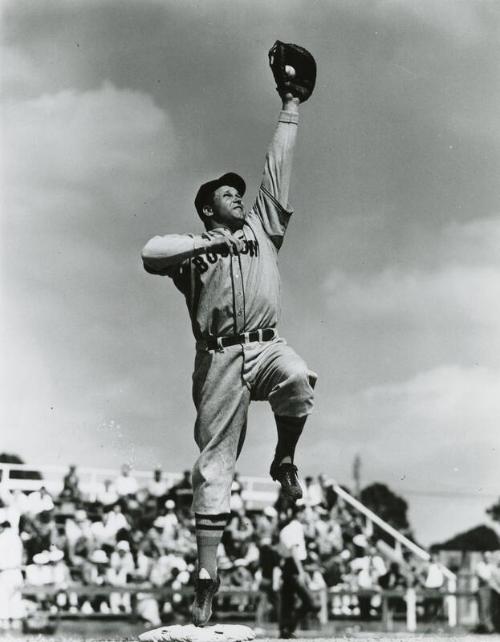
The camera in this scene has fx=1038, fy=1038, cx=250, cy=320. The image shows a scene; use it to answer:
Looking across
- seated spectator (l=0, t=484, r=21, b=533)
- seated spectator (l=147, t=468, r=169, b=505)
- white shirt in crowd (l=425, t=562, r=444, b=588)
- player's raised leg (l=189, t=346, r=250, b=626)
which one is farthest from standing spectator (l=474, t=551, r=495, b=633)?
player's raised leg (l=189, t=346, r=250, b=626)

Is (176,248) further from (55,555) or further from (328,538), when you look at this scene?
(328,538)

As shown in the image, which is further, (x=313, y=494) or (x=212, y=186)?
(x=313, y=494)

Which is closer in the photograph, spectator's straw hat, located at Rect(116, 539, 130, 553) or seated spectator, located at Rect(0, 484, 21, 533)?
seated spectator, located at Rect(0, 484, 21, 533)

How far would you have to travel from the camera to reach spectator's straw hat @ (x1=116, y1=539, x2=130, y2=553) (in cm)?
1319

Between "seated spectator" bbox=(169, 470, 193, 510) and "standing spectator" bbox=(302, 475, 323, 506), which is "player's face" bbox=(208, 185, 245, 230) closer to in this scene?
"seated spectator" bbox=(169, 470, 193, 510)

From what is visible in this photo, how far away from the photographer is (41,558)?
12.8 metres

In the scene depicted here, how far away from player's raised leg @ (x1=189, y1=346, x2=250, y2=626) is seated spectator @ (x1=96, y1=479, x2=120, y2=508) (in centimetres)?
865

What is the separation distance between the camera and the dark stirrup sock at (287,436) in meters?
5.69

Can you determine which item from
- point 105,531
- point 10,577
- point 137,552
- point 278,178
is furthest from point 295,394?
point 137,552

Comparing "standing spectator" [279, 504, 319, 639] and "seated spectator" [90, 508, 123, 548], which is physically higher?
"seated spectator" [90, 508, 123, 548]

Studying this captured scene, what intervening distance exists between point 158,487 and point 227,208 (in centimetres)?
941

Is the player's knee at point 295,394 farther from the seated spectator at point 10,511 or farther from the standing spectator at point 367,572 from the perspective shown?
the standing spectator at point 367,572

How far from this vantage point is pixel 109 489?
1434 centimetres

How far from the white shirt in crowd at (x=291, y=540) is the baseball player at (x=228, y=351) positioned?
656 cm
